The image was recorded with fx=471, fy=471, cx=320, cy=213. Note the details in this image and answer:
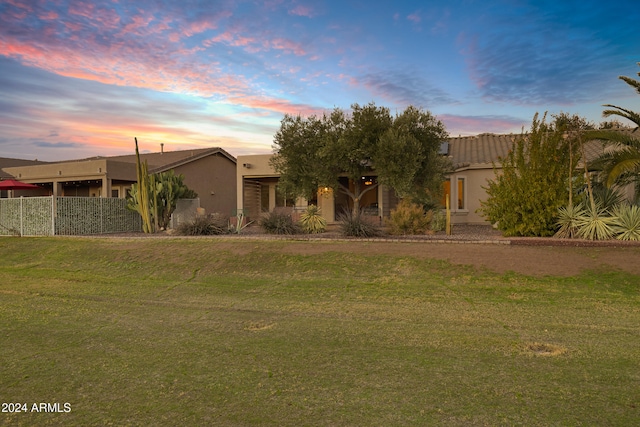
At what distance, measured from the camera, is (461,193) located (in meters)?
22.7

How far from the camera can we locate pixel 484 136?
1125 inches

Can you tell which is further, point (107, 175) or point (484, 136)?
point (484, 136)

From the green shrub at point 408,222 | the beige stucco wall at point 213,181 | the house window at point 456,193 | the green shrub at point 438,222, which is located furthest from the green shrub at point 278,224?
the beige stucco wall at point 213,181

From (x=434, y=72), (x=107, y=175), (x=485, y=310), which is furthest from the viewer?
(x=107, y=175)

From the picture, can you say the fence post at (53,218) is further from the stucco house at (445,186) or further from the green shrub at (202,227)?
the stucco house at (445,186)

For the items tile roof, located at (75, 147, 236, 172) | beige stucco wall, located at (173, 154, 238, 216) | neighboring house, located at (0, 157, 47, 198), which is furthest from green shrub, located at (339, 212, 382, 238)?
neighboring house, located at (0, 157, 47, 198)

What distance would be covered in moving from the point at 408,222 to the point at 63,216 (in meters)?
14.4

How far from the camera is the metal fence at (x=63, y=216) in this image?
1977 centimetres

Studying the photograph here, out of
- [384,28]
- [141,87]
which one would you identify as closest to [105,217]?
[141,87]

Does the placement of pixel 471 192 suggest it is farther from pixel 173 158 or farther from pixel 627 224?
pixel 173 158

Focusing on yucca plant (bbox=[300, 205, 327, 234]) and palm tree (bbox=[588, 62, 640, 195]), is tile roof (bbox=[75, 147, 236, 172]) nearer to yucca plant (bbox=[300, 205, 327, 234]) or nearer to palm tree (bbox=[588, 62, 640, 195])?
yucca plant (bbox=[300, 205, 327, 234])

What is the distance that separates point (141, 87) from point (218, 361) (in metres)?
18.4

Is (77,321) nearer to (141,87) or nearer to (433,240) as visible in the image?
(433,240)

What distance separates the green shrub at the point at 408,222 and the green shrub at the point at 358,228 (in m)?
0.79
